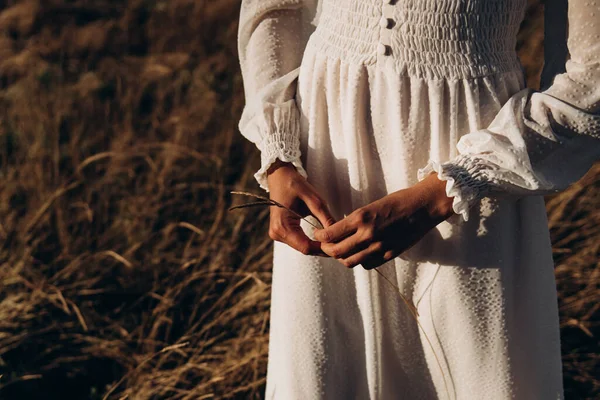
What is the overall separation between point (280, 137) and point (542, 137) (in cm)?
39

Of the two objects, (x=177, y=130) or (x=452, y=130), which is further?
(x=177, y=130)

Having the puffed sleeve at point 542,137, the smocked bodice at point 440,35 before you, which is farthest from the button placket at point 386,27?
the puffed sleeve at point 542,137

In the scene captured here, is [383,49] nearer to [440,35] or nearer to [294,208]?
[440,35]

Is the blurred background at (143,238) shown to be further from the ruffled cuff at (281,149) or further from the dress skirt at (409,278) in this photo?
the ruffled cuff at (281,149)

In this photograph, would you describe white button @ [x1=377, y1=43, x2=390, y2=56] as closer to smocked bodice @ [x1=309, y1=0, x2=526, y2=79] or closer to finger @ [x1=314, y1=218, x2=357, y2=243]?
smocked bodice @ [x1=309, y1=0, x2=526, y2=79]

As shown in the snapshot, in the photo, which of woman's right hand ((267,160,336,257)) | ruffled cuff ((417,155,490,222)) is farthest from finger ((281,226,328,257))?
ruffled cuff ((417,155,490,222))

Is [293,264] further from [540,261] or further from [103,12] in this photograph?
[103,12]

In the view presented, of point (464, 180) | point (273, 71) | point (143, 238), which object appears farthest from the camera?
point (143, 238)

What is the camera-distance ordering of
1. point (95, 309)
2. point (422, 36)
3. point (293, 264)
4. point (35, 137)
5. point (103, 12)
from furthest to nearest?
point (103, 12) < point (35, 137) < point (95, 309) < point (293, 264) < point (422, 36)

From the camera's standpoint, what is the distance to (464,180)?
90cm

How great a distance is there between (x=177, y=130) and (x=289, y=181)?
2302 mm

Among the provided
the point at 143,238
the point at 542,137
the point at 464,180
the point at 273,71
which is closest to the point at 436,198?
the point at 464,180

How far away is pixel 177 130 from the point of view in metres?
3.24

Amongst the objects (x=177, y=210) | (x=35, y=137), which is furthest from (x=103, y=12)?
(x=177, y=210)
